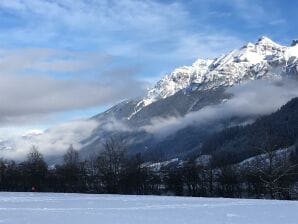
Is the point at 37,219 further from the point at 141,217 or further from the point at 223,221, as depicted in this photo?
the point at 223,221

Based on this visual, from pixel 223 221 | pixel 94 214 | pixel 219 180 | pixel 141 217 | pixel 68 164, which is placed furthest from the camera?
pixel 68 164

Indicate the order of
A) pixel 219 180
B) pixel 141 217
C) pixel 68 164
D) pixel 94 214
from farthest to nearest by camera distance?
1. pixel 68 164
2. pixel 219 180
3. pixel 94 214
4. pixel 141 217

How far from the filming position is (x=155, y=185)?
112938 millimetres

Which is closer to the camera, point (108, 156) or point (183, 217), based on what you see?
point (183, 217)

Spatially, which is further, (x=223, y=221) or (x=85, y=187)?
(x=85, y=187)

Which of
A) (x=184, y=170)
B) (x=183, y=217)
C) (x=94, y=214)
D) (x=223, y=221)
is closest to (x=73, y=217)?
(x=94, y=214)

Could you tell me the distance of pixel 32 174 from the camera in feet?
371

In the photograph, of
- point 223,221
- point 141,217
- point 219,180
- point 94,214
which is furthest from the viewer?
point 219,180

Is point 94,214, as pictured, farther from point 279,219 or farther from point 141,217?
point 279,219

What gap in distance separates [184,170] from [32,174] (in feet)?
110

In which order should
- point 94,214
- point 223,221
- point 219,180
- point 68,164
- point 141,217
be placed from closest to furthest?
point 223,221 < point 141,217 < point 94,214 < point 219,180 < point 68,164

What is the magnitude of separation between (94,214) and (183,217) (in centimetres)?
493

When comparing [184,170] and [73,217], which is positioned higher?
[184,170]

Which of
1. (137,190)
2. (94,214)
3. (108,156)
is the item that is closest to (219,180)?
(137,190)
